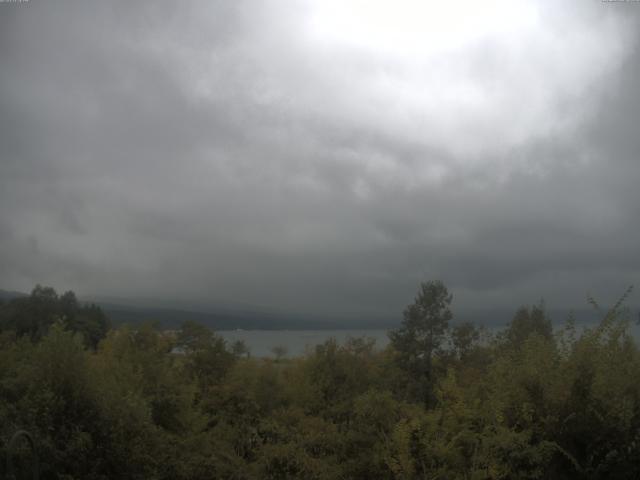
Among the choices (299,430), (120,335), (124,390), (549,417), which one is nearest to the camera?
(549,417)

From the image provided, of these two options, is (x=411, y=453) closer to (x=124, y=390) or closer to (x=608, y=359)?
(x=608, y=359)

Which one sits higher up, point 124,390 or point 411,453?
point 124,390

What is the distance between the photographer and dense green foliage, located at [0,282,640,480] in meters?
10.4

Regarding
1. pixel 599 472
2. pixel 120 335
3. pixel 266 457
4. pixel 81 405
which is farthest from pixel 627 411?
pixel 120 335

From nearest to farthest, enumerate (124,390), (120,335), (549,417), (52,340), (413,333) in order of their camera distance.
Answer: (549,417)
(52,340)
(124,390)
(120,335)
(413,333)

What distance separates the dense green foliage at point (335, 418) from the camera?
Answer: 10.4 m

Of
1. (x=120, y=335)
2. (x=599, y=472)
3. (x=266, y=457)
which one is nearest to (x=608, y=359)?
(x=599, y=472)

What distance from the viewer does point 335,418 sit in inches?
664

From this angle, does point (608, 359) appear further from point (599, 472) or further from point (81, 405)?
point (81, 405)

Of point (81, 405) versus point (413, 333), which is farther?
point (413, 333)

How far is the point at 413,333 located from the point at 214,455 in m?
9.78

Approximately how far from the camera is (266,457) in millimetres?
14047

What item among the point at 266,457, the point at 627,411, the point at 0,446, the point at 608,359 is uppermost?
the point at 608,359

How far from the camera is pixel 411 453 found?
11.8 m
